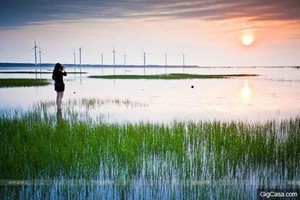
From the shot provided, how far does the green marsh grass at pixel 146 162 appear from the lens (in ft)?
24.9

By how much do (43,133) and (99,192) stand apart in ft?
15.3

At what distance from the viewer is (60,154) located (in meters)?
9.24

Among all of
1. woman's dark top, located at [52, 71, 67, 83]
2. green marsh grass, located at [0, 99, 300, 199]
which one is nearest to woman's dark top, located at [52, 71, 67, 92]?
woman's dark top, located at [52, 71, 67, 83]

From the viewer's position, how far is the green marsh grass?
758 cm

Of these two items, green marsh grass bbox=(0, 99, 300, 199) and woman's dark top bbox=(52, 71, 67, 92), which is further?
woman's dark top bbox=(52, 71, 67, 92)

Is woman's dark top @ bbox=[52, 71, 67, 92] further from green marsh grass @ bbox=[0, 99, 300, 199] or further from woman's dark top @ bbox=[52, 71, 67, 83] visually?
green marsh grass @ bbox=[0, 99, 300, 199]

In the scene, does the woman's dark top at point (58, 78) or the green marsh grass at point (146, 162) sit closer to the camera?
the green marsh grass at point (146, 162)

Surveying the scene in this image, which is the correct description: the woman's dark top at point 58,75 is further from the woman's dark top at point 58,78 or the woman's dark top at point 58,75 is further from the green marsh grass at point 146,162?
the green marsh grass at point 146,162

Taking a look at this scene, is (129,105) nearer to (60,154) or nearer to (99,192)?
(60,154)

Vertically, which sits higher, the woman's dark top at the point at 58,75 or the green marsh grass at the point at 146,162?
the woman's dark top at the point at 58,75

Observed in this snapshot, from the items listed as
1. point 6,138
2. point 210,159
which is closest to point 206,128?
point 210,159

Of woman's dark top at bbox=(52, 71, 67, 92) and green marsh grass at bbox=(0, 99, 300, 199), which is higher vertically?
woman's dark top at bbox=(52, 71, 67, 92)

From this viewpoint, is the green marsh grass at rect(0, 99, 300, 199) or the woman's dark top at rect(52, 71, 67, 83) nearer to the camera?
the green marsh grass at rect(0, 99, 300, 199)

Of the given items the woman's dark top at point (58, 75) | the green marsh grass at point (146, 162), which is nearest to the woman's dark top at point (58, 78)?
the woman's dark top at point (58, 75)
